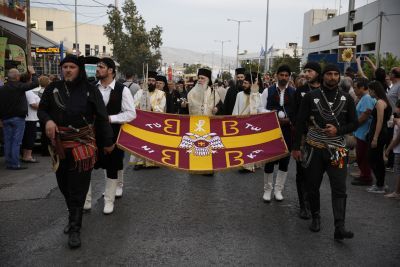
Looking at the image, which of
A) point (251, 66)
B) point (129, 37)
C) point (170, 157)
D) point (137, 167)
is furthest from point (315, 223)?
point (129, 37)

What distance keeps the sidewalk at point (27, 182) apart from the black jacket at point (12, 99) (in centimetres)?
114

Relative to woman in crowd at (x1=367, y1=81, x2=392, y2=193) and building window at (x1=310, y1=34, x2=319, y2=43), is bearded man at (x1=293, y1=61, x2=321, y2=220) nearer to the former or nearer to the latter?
woman in crowd at (x1=367, y1=81, x2=392, y2=193)

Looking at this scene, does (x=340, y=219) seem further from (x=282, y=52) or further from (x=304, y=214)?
(x=282, y=52)

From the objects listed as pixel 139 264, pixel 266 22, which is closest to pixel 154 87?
pixel 139 264

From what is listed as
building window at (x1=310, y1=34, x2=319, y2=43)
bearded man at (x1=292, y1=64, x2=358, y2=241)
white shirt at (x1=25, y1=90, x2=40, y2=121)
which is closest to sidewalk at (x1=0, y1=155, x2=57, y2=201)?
white shirt at (x1=25, y1=90, x2=40, y2=121)

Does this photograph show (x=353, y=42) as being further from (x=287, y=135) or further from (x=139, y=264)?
(x=139, y=264)

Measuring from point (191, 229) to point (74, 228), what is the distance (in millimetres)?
1387

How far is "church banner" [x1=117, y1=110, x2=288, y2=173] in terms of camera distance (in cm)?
593

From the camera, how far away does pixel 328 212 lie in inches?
241

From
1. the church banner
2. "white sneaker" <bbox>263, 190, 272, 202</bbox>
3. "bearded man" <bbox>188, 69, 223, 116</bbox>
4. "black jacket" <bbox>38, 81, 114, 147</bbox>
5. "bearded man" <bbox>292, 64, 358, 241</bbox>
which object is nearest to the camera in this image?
"black jacket" <bbox>38, 81, 114, 147</bbox>

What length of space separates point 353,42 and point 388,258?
13.6m

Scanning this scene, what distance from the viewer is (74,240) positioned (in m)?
4.67

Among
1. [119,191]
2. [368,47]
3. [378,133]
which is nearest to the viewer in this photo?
[119,191]

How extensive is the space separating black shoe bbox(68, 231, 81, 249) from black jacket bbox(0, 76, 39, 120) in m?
5.01
